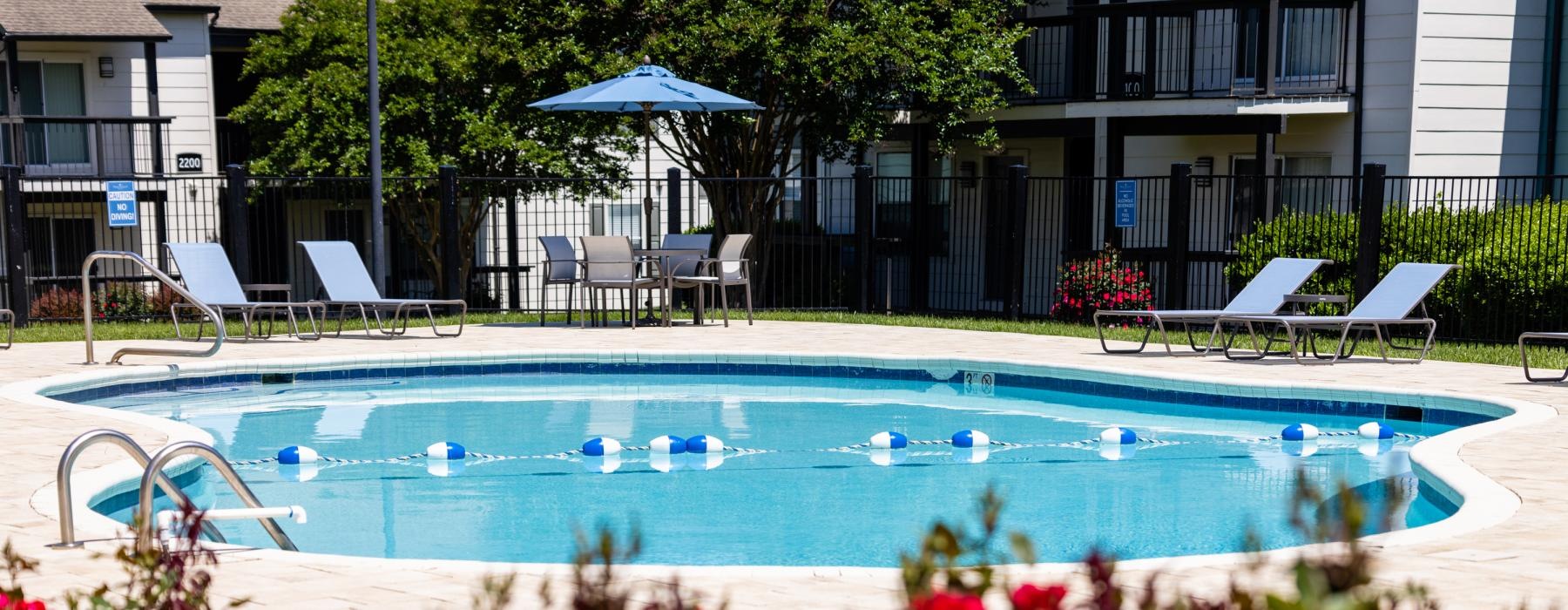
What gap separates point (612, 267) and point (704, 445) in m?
6.15

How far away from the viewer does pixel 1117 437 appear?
9.74 m

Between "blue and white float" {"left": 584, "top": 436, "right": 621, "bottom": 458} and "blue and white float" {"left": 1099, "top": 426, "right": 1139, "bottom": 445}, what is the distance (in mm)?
3088

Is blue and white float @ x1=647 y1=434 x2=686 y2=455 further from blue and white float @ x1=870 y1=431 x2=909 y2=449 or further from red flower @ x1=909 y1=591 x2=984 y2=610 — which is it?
red flower @ x1=909 y1=591 x2=984 y2=610

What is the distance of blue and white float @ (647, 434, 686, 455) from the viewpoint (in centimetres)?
932

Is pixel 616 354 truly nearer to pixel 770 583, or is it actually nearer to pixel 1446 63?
pixel 770 583

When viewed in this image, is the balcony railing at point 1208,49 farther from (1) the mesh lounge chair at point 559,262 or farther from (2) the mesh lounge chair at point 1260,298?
(1) the mesh lounge chair at point 559,262

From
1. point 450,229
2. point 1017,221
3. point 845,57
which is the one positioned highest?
point 845,57

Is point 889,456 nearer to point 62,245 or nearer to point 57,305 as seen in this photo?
point 57,305


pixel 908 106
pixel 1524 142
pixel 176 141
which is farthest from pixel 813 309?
pixel 176 141

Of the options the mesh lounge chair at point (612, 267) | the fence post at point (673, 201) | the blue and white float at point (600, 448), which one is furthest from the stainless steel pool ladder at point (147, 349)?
the fence post at point (673, 201)

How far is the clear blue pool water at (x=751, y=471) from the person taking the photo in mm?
6980

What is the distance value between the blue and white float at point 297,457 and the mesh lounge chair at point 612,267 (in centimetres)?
624

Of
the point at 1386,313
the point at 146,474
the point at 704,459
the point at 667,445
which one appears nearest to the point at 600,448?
the point at 667,445

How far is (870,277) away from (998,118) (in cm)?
371
